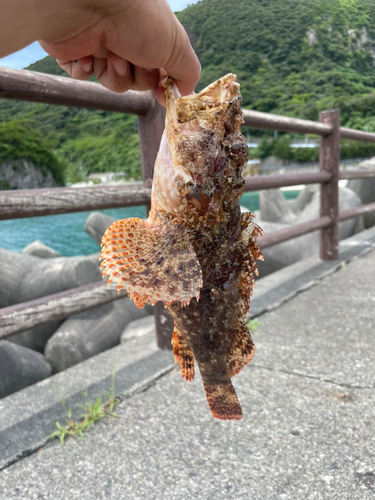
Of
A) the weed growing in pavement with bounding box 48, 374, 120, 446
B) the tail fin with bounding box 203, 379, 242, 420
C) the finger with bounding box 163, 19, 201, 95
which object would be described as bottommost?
the weed growing in pavement with bounding box 48, 374, 120, 446

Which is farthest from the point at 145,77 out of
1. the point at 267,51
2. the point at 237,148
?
the point at 267,51

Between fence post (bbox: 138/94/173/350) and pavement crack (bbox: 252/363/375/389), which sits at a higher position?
fence post (bbox: 138/94/173/350)

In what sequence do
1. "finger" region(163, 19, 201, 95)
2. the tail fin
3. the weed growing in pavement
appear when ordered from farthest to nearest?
the weed growing in pavement
the tail fin
"finger" region(163, 19, 201, 95)

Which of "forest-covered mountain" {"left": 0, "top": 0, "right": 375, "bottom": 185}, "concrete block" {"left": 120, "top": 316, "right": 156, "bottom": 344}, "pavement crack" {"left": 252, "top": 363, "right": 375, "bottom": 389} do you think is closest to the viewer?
"forest-covered mountain" {"left": 0, "top": 0, "right": 375, "bottom": 185}

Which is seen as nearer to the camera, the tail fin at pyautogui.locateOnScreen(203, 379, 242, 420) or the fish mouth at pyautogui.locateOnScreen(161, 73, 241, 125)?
the fish mouth at pyautogui.locateOnScreen(161, 73, 241, 125)

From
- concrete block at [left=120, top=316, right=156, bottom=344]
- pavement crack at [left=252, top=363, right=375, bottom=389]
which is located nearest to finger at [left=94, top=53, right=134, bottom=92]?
pavement crack at [left=252, top=363, right=375, bottom=389]

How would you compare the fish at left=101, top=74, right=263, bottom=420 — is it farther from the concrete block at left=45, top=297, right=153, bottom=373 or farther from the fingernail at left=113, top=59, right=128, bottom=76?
the concrete block at left=45, top=297, right=153, bottom=373

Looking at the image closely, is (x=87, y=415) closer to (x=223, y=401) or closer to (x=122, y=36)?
(x=223, y=401)

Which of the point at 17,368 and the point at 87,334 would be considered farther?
the point at 87,334
